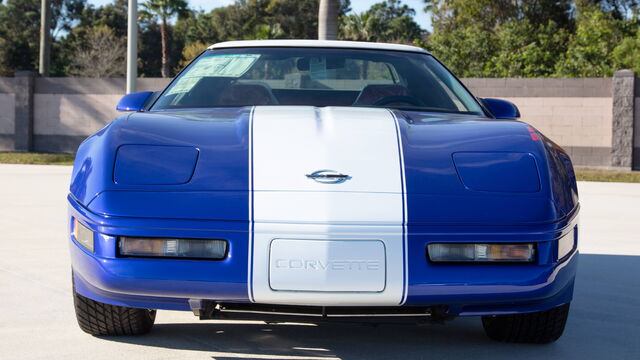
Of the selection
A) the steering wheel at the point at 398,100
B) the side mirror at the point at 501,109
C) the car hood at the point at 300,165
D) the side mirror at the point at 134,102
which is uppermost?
the steering wheel at the point at 398,100

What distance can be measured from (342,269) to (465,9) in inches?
1429

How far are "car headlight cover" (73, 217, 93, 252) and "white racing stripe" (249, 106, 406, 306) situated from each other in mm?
642

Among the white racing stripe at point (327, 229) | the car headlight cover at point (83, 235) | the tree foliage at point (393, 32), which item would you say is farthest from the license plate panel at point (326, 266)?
the tree foliage at point (393, 32)

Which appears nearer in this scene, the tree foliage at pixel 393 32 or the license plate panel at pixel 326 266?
the license plate panel at pixel 326 266

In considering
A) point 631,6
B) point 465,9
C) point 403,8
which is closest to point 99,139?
point 465,9

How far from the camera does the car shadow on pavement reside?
12.3 ft

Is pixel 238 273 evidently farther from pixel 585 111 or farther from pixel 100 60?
pixel 100 60

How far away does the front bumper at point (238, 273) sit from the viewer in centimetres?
320

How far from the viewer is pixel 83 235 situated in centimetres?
341

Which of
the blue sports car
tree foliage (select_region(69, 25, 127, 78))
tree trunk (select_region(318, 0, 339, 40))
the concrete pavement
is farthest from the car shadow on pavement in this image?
tree foliage (select_region(69, 25, 127, 78))

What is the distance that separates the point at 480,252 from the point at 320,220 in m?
0.60

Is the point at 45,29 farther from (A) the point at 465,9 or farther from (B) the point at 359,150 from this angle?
(B) the point at 359,150

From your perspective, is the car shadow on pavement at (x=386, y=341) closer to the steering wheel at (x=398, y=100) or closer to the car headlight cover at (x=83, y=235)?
the car headlight cover at (x=83, y=235)

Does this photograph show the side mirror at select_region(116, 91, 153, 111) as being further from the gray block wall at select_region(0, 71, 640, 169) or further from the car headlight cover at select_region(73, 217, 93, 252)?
the gray block wall at select_region(0, 71, 640, 169)
